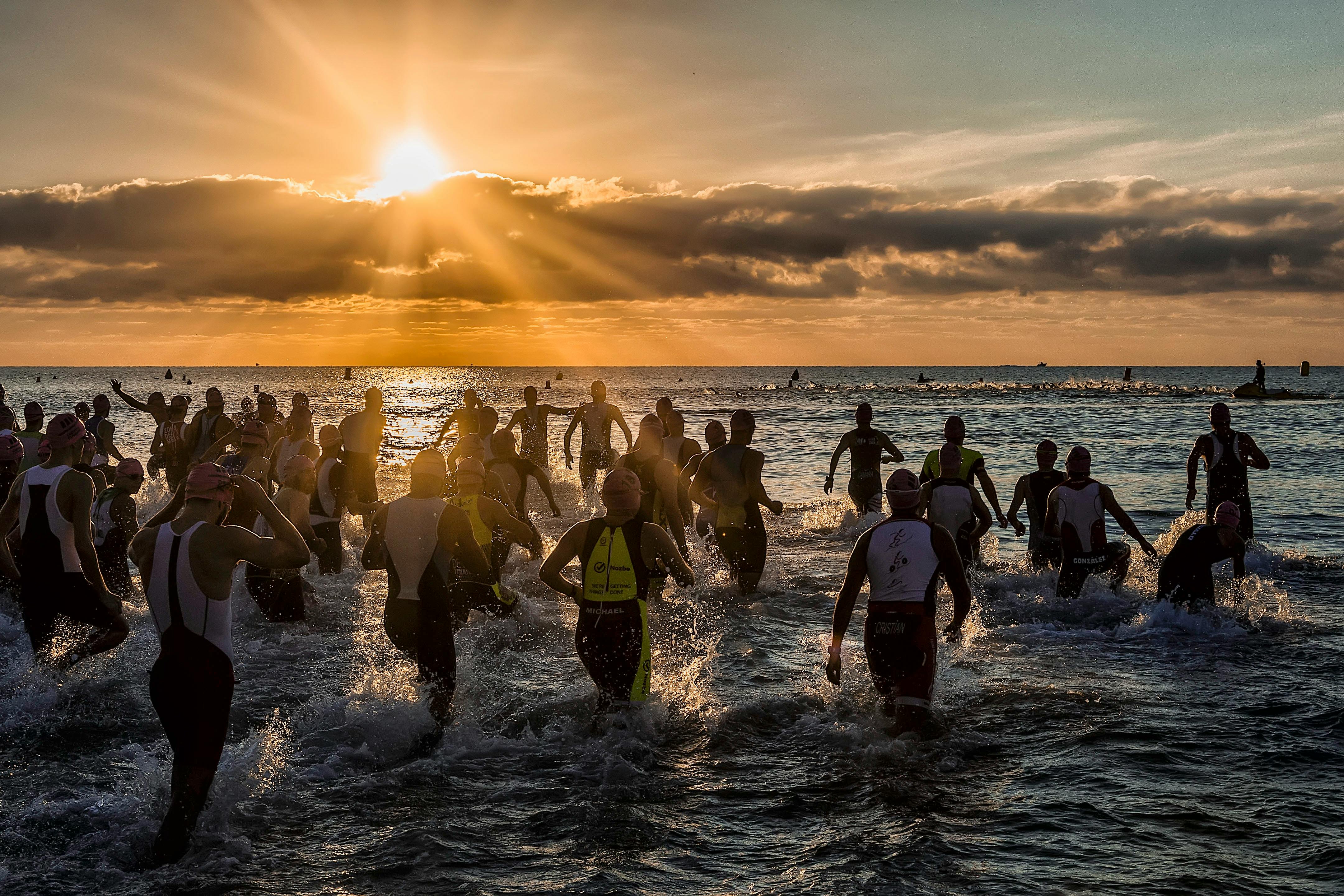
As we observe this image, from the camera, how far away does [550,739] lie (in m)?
7.23

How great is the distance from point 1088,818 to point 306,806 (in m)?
4.72

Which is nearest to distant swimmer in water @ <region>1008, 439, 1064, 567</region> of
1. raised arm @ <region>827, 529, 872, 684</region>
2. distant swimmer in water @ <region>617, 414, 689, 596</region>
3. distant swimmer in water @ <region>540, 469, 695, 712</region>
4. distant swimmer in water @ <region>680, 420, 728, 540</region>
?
distant swimmer in water @ <region>680, 420, 728, 540</region>

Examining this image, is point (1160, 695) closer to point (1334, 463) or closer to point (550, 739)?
point (550, 739)

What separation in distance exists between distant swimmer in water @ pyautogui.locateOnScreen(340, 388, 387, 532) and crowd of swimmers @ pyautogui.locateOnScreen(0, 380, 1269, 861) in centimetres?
3

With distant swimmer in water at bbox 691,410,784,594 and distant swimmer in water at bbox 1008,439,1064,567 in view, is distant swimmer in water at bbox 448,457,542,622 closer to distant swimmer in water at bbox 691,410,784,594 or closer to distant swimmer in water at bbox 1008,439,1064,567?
distant swimmer in water at bbox 691,410,784,594

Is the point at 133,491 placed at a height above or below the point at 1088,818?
above

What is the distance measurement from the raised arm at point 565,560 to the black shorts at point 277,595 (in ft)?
13.6

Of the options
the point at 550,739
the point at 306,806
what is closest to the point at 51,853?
the point at 306,806

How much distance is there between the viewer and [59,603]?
294 inches

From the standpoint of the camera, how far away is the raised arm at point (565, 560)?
263 inches

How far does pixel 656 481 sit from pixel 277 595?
4004 millimetres

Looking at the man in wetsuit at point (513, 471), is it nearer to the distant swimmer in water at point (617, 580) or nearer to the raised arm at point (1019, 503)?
the distant swimmer in water at point (617, 580)

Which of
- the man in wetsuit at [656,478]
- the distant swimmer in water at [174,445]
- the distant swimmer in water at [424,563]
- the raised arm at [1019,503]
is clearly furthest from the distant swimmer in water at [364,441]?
the raised arm at [1019,503]

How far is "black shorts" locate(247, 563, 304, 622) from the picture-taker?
9852mm
